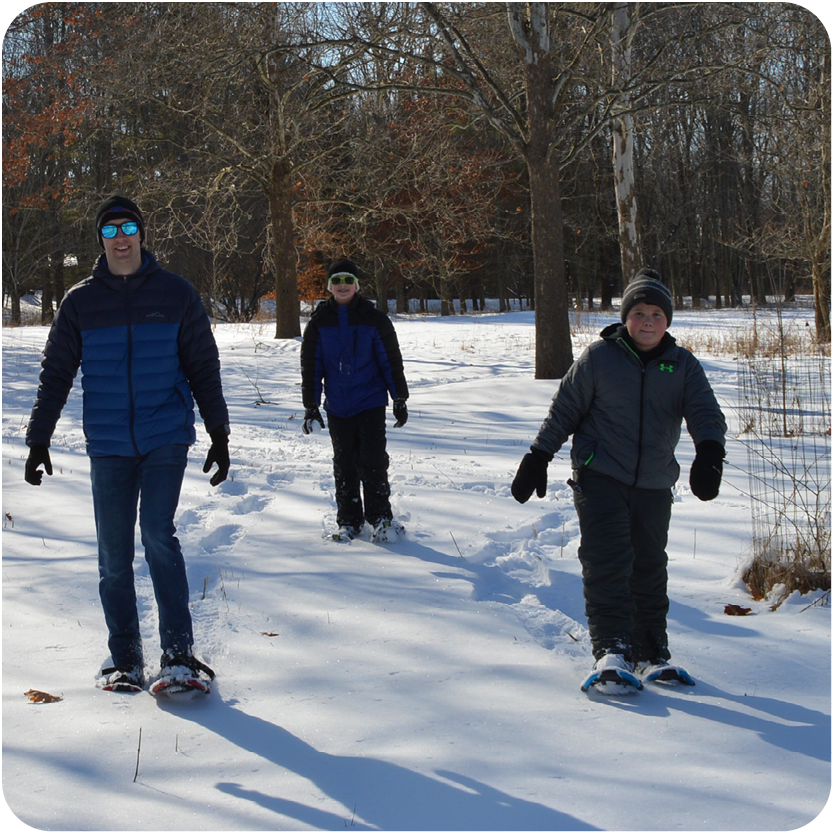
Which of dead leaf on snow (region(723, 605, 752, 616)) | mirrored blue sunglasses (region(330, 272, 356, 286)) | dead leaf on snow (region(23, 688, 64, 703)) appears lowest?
dead leaf on snow (region(723, 605, 752, 616))

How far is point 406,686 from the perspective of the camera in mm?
3760

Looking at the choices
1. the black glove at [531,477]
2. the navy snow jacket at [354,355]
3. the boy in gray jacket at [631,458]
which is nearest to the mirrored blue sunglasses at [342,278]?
the navy snow jacket at [354,355]

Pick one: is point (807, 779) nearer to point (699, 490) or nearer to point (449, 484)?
point (699, 490)

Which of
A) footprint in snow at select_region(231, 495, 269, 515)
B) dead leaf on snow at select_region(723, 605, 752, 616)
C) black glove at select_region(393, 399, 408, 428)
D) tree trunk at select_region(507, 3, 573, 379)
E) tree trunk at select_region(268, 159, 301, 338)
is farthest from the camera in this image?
tree trunk at select_region(268, 159, 301, 338)

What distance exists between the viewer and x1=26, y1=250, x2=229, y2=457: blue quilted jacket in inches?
148

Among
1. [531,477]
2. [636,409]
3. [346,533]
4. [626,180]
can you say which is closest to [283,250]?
[626,180]

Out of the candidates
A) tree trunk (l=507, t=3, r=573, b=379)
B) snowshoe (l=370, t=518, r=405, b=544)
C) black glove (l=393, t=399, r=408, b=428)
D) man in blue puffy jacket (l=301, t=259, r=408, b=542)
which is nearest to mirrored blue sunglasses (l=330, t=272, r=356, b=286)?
man in blue puffy jacket (l=301, t=259, r=408, b=542)

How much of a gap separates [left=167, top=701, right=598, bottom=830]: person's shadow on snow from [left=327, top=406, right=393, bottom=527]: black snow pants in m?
2.75

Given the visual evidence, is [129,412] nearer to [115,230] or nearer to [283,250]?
[115,230]

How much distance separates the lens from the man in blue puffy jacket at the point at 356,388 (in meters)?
5.89

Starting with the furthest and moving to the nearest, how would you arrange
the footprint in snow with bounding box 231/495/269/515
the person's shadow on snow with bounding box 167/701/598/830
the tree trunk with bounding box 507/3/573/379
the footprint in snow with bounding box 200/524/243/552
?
the tree trunk with bounding box 507/3/573/379 → the footprint in snow with bounding box 231/495/269/515 → the footprint in snow with bounding box 200/524/243/552 → the person's shadow on snow with bounding box 167/701/598/830

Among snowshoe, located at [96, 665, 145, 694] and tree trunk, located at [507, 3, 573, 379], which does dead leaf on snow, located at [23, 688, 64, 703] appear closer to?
snowshoe, located at [96, 665, 145, 694]

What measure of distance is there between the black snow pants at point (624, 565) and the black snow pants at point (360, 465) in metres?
2.12

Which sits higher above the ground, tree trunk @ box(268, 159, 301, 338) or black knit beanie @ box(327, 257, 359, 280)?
tree trunk @ box(268, 159, 301, 338)
